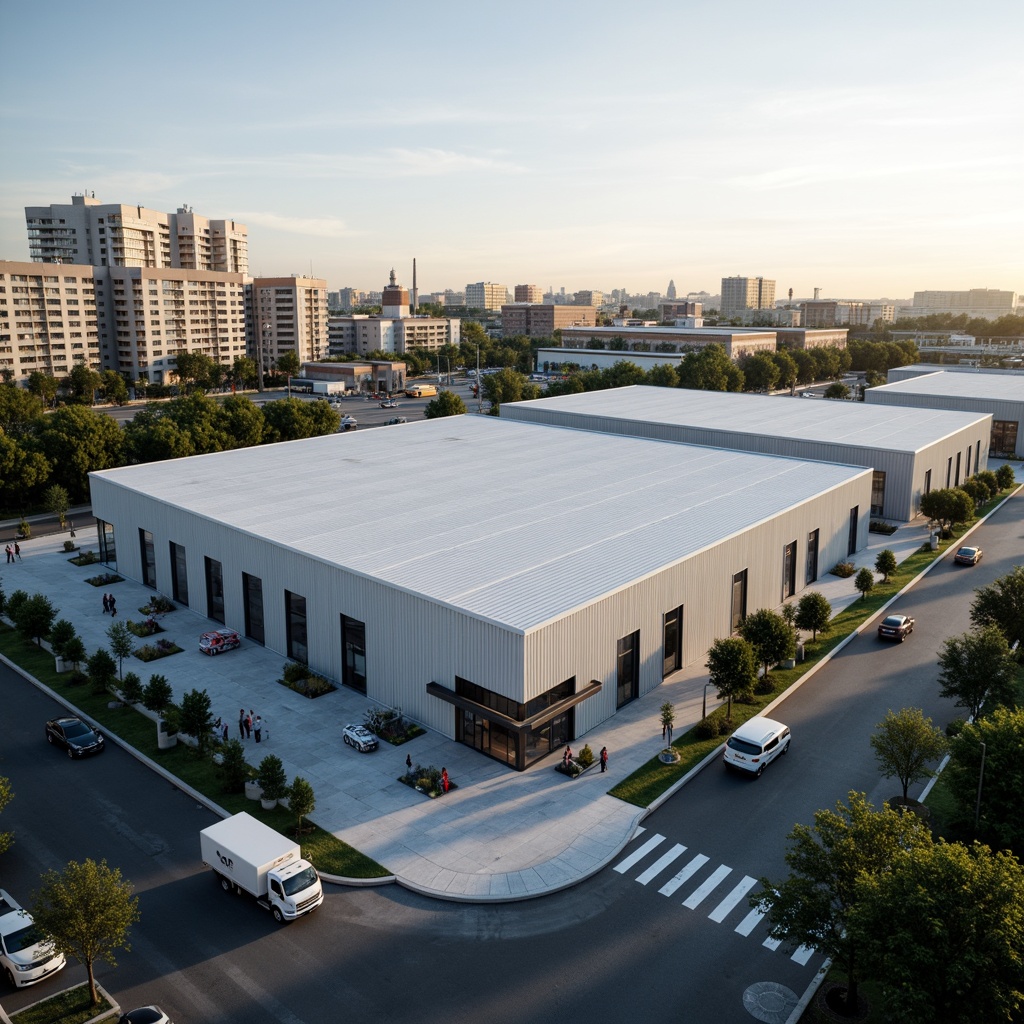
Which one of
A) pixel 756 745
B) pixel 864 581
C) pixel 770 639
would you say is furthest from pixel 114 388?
pixel 756 745

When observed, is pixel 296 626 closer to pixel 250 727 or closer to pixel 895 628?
pixel 250 727

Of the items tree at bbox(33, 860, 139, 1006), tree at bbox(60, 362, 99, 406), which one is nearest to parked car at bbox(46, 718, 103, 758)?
tree at bbox(33, 860, 139, 1006)

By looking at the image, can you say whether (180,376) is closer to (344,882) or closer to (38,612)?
(38,612)

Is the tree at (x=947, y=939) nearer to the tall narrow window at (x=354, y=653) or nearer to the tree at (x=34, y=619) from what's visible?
the tall narrow window at (x=354, y=653)

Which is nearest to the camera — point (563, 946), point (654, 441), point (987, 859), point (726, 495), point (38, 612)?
point (987, 859)

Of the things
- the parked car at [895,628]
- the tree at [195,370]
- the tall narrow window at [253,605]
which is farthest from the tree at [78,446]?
Result: the tree at [195,370]

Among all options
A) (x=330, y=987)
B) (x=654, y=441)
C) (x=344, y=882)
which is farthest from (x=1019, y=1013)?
(x=654, y=441)

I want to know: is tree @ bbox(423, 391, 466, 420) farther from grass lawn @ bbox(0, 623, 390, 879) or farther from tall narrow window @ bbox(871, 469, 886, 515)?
grass lawn @ bbox(0, 623, 390, 879)
